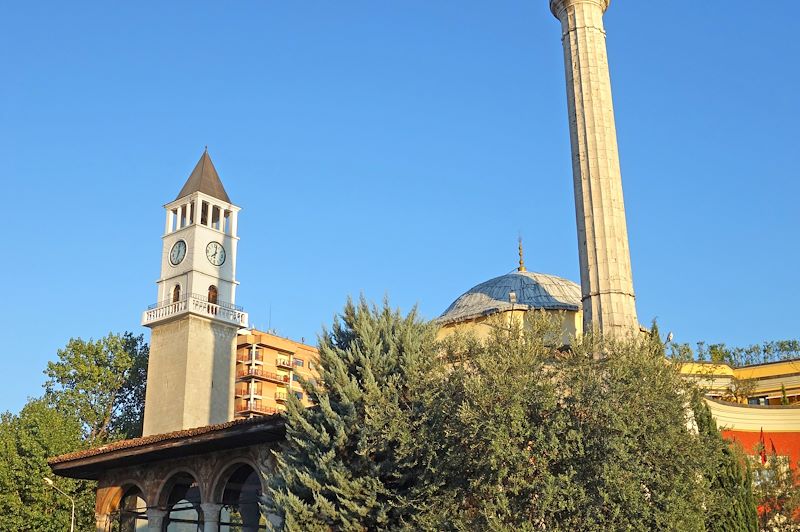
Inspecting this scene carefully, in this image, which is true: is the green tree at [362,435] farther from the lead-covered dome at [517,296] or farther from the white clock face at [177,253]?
the white clock face at [177,253]

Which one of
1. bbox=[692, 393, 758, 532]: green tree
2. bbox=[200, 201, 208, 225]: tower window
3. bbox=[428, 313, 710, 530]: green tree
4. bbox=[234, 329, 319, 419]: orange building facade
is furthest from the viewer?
bbox=[234, 329, 319, 419]: orange building facade

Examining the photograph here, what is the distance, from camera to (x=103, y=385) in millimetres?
43406

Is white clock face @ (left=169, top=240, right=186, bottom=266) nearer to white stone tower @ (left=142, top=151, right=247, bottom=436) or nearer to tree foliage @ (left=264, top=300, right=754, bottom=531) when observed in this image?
white stone tower @ (left=142, top=151, right=247, bottom=436)

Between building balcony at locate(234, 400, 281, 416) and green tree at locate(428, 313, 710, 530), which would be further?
building balcony at locate(234, 400, 281, 416)

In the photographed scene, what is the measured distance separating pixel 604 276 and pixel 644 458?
793 cm

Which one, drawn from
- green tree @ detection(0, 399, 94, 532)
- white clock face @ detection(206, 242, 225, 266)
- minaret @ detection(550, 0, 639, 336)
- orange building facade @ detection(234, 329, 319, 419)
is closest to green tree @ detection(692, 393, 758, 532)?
minaret @ detection(550, 0, 639, 336)

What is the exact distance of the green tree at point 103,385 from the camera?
42.3 m

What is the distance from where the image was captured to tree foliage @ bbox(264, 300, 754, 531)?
13539mm

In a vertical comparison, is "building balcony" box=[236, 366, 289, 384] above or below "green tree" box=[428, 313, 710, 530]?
above

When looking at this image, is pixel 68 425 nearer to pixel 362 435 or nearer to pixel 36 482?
pixel 36 482

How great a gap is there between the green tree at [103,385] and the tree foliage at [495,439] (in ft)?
93.2

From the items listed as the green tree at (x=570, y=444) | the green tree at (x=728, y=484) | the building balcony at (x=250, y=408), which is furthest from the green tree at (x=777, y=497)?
the building balcony at (x=250, y=408)

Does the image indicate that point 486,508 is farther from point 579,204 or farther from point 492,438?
point 579,204

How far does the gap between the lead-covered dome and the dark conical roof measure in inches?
702
